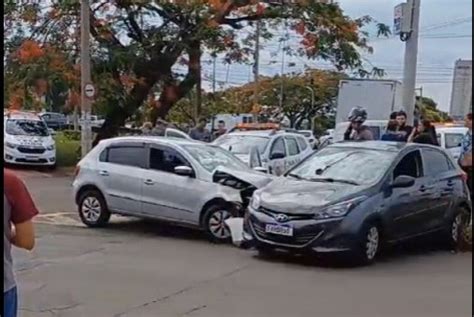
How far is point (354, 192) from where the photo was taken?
32.4ft

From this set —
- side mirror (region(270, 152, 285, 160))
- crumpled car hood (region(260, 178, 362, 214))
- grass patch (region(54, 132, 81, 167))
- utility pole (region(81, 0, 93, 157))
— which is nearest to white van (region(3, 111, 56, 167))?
grass patch (region(54, 132, 81, 167))

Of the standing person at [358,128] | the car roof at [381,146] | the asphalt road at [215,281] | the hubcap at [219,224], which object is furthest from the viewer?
the standing person at [358,128]

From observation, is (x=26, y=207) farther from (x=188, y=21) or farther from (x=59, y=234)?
(x=188, y=21)

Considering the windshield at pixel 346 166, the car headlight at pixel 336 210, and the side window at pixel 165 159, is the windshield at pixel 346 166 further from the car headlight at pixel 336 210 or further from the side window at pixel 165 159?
the side window at pixel 165 159

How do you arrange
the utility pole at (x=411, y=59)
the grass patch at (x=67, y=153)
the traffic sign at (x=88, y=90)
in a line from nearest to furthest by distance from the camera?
the utility pole at (x=411, y=59)
the traffic sign at (x=88, y=90)
the grass patch at (x=67, y=153)

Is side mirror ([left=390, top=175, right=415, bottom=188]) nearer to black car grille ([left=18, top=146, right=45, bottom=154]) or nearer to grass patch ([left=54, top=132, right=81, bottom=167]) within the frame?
black car grille ([left=18, top=146, right=45, bottom=154])

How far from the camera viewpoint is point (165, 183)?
39.9 ft

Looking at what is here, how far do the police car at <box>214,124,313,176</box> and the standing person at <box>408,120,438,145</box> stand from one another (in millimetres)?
3490

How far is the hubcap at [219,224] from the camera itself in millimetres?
11535

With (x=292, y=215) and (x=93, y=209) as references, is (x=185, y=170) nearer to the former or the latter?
(x=93, y=209)

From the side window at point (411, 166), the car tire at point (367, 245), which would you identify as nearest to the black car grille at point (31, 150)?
the side window at point (411, 166)

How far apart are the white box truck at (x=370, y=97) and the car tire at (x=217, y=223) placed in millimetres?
16084

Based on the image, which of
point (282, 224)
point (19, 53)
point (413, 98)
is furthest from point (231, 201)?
point (19, 53)

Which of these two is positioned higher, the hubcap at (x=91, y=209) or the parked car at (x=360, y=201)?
the parked car at (x=360, y=201)
